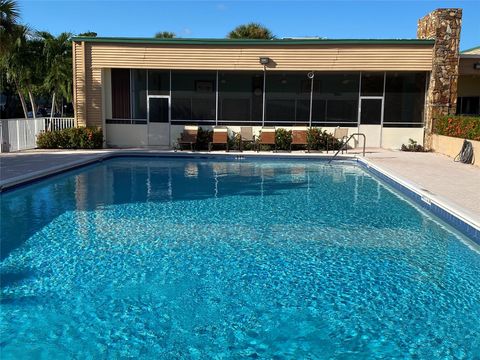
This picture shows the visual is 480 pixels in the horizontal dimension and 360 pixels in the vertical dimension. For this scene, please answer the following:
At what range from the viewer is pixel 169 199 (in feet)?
32.4

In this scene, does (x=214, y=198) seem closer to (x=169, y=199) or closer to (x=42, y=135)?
(x=169, y=199)

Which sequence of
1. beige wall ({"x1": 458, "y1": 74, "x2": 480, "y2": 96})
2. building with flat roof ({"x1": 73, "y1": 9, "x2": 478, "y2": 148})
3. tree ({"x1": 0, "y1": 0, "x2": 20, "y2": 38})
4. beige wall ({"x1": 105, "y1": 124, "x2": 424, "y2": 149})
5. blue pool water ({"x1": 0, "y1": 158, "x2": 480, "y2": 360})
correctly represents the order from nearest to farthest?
blue pool water ({"x1": 0, "y1": 158, "x2": 480, "y2": 360}) < tree ({"x1": 0, "y1": 0, "x2": 20, "y2": 38}) < building with flat roof ({"x1": 73, "y1": 9, "x2": 478, "y2": 148}) < beige wall ({"x1": 105, "y1": 124, "x2": 424, "y2": 149}) < beige wall ({"x1": 458, "y1": 74, "x2": 480, "y2": 96})

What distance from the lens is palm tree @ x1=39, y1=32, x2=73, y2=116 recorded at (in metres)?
23.2

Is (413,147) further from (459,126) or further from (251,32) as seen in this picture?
(251,32)

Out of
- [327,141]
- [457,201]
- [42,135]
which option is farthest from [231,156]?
[457,201]

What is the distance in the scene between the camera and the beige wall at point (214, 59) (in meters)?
17.5

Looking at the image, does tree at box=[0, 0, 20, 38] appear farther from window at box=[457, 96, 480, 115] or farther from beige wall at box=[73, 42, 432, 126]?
window at box=[457, 96, 480, 115]

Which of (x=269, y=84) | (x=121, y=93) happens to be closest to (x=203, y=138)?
(x=269, y=84)

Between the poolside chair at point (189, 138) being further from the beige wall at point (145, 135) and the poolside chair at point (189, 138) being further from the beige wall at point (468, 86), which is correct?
the beige wall at point (468, 86)

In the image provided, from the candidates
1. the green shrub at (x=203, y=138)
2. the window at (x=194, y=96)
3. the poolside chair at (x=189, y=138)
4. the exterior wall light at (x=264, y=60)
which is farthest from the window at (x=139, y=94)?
the exterior wall light at (x=264, y=60)

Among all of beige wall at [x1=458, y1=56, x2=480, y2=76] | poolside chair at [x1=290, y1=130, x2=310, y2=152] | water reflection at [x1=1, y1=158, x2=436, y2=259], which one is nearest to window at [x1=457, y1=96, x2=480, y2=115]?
beige wall at [x1=458, y1=56, x2=480, y2=76]

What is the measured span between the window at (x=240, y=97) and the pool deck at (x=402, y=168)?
2.26 m

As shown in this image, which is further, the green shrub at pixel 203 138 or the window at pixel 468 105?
the window at pixel 468 105

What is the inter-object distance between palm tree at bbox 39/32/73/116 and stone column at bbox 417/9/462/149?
657 inches
